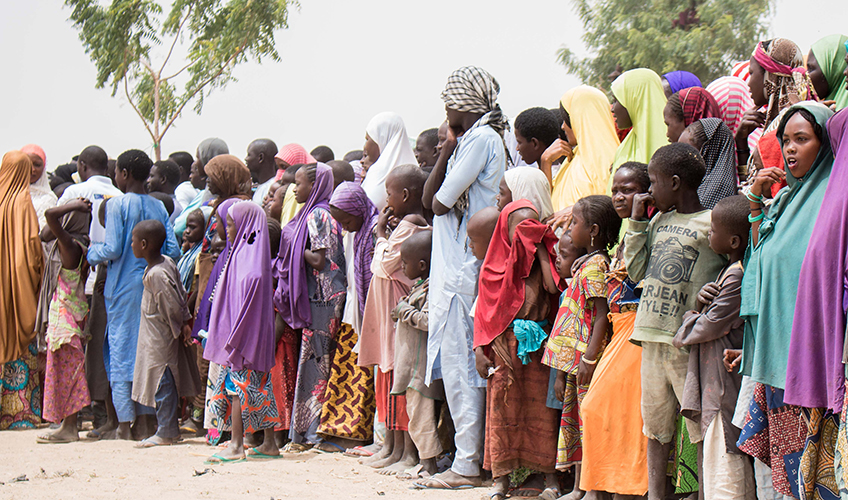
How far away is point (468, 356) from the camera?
5676 millimetres

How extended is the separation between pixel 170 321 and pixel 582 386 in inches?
163

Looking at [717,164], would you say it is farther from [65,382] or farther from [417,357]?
[65,382]

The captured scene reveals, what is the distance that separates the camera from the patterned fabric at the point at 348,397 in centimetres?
682

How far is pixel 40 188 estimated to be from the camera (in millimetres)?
8891

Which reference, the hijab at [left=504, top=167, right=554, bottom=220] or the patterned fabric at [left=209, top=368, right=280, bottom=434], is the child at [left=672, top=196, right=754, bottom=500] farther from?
the patterned fabric at [left=209, top=368, right=280, bottom=434]

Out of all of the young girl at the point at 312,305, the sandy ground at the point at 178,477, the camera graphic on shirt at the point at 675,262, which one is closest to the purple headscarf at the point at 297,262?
the young girl at the point at 312,305

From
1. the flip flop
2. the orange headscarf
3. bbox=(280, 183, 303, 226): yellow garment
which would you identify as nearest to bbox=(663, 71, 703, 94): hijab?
bbox=(280, 183, 303, 226): yellow garment

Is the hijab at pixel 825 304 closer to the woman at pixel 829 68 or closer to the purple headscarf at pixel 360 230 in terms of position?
the woman at pixel 829 68

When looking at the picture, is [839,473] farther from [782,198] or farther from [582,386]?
[582,386]

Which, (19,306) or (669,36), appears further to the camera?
(669,36)

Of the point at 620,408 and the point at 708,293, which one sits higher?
the point at 708,293

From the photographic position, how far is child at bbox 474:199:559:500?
204 inches

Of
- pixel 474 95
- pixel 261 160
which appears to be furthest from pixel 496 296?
pixel 261 160

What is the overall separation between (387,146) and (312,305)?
156cm
